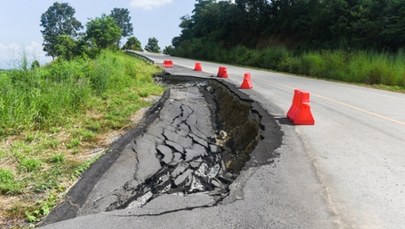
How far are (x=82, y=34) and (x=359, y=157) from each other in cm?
4304

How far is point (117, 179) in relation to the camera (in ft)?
14.9

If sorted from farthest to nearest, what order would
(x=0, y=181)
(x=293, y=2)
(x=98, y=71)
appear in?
(x=293, y=2) → (x=98, y=71) → (x=0, y=181)

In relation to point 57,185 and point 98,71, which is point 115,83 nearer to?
point 98,71

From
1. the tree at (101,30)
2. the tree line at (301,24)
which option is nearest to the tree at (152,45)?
the tree line at (301,24)

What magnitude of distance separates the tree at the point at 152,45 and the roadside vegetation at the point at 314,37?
24.4 metres

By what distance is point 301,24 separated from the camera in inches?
1089

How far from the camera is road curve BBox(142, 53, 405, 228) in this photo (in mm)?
3393

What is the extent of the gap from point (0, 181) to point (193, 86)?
1047 cm

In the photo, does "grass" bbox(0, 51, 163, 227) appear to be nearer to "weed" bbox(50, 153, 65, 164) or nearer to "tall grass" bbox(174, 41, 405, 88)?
"weed" bbox(50, 153, 65, 164)

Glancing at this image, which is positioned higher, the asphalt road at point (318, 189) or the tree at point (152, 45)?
the tree at point (152, 45)

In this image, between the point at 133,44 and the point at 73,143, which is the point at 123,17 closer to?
the point at 133,44

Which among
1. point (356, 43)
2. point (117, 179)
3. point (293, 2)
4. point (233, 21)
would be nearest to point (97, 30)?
point (233, 21)

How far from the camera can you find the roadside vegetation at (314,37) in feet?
54.9

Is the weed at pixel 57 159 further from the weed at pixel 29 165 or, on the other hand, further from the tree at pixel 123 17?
the tree at pixel 123 17
